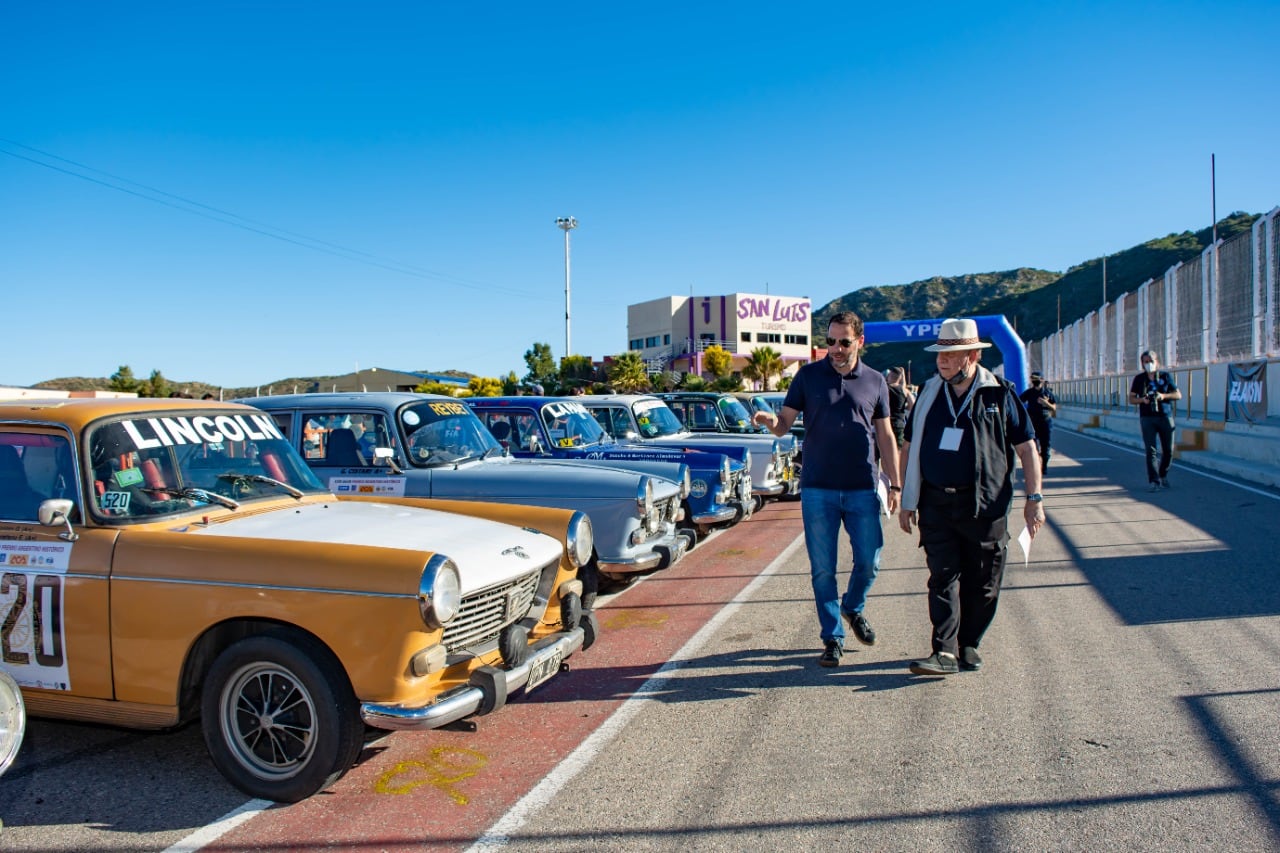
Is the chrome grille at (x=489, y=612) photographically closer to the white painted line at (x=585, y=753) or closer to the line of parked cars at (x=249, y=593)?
the line of parked cars at (x=249, y=593)

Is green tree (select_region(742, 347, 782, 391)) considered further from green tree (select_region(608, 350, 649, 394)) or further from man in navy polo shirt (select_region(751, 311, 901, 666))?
man in navy polo shirt (select_region(751, 311, 901, 666))

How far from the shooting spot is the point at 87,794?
379 centimetres

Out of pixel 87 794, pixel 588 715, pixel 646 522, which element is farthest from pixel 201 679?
pixel 646 522

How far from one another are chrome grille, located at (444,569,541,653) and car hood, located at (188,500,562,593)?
7 centimetres

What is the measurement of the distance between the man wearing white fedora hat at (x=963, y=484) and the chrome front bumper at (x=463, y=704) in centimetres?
217

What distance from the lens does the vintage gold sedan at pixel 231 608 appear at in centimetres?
354

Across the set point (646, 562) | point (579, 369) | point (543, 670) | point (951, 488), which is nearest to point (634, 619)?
point (646, 562)

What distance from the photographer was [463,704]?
3586 mm

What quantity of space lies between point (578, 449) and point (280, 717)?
5.81 metres

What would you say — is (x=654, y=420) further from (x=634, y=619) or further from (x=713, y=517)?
(x=634, y=619)

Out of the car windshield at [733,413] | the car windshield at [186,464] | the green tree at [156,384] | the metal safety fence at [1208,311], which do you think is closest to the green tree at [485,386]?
the green tree at [156,384]

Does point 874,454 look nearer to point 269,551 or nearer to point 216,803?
point 269,551

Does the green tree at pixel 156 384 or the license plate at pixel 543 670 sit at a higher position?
the green tree at pixel 156 384

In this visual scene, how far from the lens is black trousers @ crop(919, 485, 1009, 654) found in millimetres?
4832
